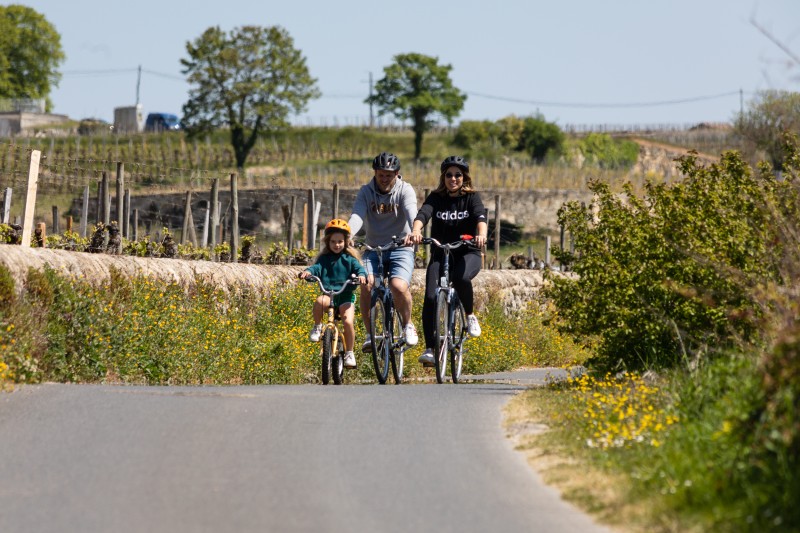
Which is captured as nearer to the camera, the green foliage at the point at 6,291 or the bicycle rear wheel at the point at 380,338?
the green foliage at the point at 6,291

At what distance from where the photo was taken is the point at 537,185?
74312 mm

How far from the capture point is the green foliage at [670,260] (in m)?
11.4

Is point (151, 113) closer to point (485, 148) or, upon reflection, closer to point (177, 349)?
point (485, 148)

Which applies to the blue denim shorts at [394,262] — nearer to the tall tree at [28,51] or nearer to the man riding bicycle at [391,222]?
the man riding bicycle at [391,222]

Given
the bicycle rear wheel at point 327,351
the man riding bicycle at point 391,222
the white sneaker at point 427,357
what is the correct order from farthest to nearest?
the white sneaker at point 427,357, the man riding bicycle at point 391,222, the bicycle rear wheel at point 327,351

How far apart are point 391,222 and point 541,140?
96749 millimetres

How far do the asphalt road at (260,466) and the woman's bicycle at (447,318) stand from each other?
2535 mm

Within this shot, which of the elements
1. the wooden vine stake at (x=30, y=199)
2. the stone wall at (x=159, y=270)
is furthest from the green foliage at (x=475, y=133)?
the wooden vine stake at (x=30, y=199)

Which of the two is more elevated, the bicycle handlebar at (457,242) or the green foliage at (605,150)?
the green foliage at (605,150)

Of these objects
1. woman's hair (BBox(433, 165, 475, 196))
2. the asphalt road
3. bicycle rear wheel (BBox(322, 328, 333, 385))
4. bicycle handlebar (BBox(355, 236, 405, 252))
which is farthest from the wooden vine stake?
the asphalt road

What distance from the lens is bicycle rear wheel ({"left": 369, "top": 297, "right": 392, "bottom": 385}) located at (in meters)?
13.3

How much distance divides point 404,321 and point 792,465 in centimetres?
749

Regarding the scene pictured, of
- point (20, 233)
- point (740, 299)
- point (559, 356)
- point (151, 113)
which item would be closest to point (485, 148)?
point (151, 113)

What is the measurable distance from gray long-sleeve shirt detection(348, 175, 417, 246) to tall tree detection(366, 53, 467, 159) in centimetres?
8913
